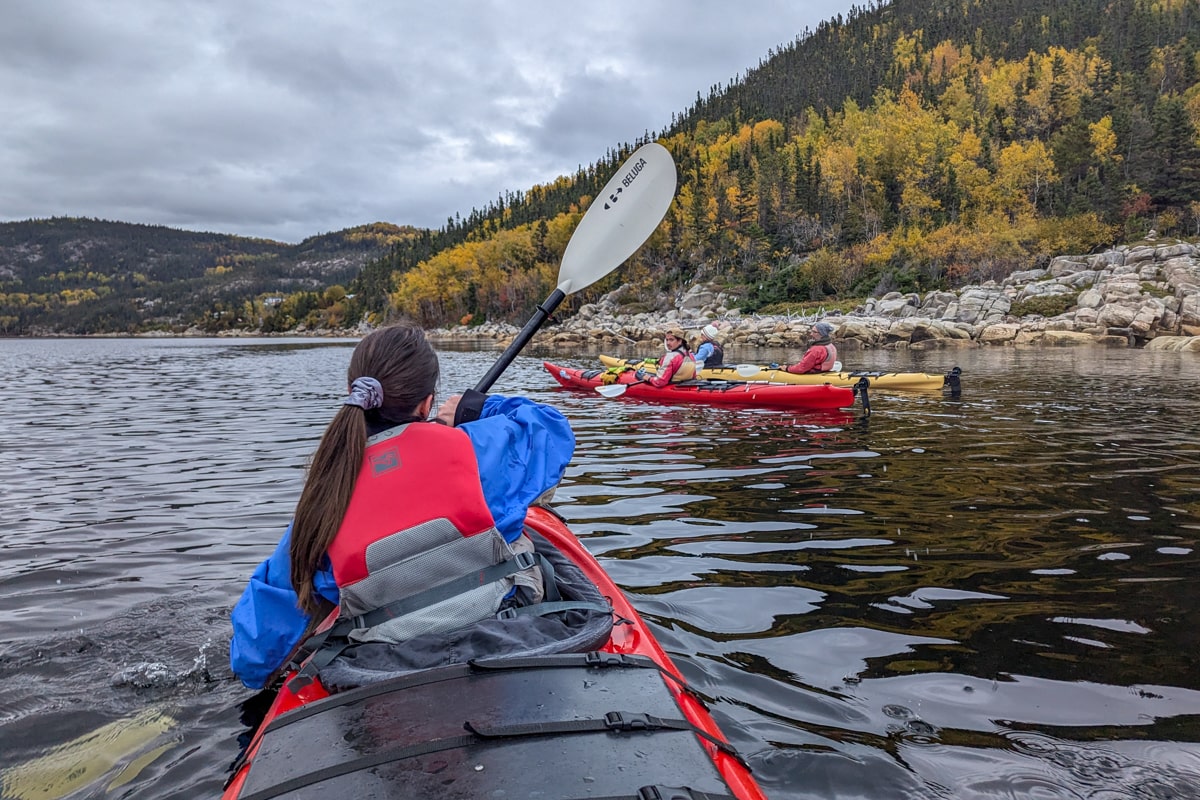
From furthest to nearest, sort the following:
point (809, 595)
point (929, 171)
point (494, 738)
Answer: point (929, 171) → point (809, 595) → point (494, 738)

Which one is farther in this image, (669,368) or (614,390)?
(614,390)

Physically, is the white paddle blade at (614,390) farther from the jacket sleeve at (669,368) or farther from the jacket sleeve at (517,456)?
the jacket sleeve at (517,456)

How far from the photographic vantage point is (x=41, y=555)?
209 inches

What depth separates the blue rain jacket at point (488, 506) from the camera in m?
2.36

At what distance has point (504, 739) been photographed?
1.65m

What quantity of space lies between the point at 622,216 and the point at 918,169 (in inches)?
2359

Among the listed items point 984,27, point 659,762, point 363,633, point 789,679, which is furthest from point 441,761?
point 984,27

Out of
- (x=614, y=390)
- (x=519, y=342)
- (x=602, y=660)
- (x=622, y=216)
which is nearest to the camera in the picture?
(x=602, y=660)

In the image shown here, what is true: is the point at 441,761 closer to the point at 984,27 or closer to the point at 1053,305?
the point at 1053,305

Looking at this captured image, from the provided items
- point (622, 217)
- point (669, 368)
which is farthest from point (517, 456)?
point (669, 368)

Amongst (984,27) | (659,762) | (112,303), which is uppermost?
(984,27)

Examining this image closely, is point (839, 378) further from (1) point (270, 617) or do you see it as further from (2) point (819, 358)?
(1) point (270, 617)

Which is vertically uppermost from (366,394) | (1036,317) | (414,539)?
(1036,317)

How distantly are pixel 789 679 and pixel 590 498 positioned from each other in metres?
3.62
